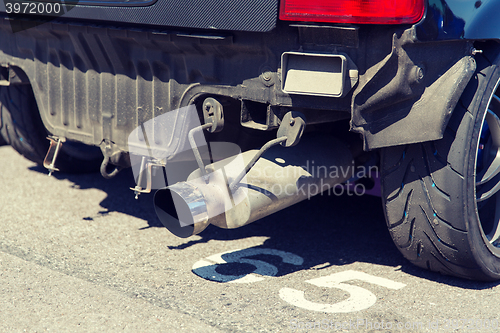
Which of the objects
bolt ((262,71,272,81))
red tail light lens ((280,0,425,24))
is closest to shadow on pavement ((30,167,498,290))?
bolt ((262,71,272,81))

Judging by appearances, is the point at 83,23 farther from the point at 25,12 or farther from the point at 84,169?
the point at 84,169

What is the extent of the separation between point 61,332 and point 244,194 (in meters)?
0.83

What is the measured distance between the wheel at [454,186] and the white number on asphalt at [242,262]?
0.56 meters

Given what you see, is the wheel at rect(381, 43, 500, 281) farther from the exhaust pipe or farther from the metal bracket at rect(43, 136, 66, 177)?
the metal bracket at rect(43, 136, 66, 177)

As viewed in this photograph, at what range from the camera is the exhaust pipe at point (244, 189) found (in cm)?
206

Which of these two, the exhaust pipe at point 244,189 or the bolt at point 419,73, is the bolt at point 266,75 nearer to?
the exhaust pipe at point 244,189

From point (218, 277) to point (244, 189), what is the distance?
0.45m

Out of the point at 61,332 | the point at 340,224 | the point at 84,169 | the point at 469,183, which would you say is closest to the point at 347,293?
the point at 469,183

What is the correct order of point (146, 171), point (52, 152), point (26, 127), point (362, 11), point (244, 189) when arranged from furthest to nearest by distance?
point (26, 127) < point (52, 152) < point (146, 171) < point (244, 189) < point (362, 11)

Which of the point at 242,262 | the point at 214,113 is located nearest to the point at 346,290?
the point at 242,262

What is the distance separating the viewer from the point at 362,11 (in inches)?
69.7

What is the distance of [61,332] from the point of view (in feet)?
5.98

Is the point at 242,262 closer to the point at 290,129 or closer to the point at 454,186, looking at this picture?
the point at 290,129

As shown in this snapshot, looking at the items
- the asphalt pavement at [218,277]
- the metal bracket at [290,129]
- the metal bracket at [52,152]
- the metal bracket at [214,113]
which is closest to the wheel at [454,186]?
the asphalt pavement at [218,277]
